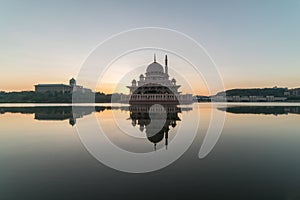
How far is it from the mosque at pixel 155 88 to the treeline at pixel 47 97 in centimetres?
2598

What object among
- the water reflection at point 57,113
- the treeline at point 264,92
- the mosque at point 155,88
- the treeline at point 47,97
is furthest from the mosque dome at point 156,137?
the treeline at point 264,92

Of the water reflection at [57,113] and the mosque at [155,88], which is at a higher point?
the mosque at [155,88]

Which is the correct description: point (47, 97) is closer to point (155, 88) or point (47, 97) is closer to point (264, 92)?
point (155, 88)

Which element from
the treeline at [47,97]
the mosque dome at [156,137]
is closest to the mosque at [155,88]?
the treeline at [47,97]

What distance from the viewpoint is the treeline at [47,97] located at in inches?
3605

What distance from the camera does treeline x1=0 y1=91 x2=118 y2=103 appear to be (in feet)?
300

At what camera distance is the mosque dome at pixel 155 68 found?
6619 cm

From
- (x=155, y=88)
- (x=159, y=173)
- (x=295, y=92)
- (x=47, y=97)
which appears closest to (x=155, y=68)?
(x=155, y=88)

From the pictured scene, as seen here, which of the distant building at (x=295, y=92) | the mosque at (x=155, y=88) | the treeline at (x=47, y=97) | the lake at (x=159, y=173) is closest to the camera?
the lake at (x=159, y=173)

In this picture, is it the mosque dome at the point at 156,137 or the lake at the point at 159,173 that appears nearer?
the lake at the point at 159,173

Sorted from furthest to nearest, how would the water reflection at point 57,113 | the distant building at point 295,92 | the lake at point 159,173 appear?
the distant building at point 295,92 < the water reflection at point 57,113 < the lake at point 159,173

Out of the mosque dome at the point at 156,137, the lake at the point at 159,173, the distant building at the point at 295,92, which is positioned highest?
the distant building at the point at 295,92

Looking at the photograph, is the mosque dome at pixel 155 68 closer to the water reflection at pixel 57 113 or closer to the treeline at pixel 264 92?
the water reflection at pixel 57 113

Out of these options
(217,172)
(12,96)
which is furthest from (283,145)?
(12,96)
